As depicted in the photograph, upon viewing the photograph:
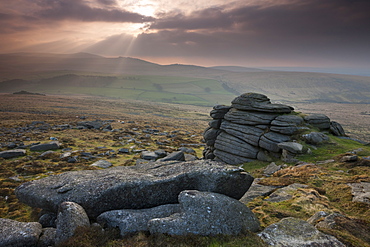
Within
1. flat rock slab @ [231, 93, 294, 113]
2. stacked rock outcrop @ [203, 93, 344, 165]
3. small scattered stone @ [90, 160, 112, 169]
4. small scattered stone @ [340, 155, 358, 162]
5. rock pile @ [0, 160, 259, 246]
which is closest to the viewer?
rock pile @ [0, 160, 259, 246]

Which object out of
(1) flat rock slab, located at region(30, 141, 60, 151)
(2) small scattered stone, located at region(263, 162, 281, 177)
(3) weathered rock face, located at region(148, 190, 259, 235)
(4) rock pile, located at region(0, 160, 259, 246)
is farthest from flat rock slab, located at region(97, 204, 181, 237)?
(1) flat rock slab, located at region(30, 141, 60, 151)

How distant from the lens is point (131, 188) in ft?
38.1

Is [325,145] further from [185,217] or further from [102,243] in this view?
[102,243]

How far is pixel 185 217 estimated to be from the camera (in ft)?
31.2

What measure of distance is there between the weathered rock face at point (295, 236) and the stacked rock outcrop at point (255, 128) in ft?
67.2

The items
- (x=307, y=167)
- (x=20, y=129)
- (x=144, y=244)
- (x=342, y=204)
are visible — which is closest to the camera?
(x=144, y=244)

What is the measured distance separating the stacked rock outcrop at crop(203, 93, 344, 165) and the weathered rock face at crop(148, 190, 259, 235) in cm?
2140

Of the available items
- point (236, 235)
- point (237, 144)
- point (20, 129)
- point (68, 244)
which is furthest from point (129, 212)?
point (20, 129)

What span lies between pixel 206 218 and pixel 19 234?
8.91m

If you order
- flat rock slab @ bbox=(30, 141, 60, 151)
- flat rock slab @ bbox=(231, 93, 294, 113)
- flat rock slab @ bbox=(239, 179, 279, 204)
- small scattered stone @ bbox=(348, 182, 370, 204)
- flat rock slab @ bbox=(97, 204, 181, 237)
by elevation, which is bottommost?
flat rock slab @ bbox=(30, 141, 60, 151)

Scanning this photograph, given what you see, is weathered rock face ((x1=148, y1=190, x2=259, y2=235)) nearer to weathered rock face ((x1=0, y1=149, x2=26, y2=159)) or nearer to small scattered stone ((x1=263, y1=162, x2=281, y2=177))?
small scattered stone ((x1=263, y1=162, x2=281, y2=177))

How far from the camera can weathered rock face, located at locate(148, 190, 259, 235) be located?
360 inches

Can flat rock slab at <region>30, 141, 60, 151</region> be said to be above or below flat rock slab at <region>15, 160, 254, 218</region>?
below

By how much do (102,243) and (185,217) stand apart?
3.85 metres
